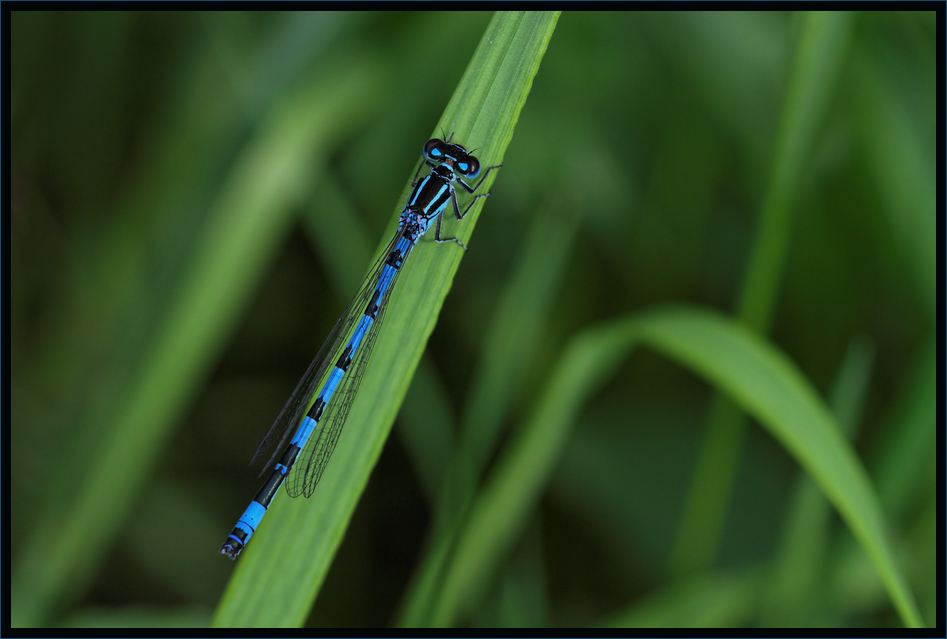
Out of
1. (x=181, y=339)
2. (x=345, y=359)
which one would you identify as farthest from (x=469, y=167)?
(x=181, y=339)

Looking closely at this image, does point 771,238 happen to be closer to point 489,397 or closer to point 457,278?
point 489,397

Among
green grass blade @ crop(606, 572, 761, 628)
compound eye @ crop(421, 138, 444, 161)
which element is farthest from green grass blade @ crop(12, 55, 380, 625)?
green grass blade @ crop(606, 572, 761, 628)

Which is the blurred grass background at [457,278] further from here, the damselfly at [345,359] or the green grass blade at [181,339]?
the damselfly at [345,359]

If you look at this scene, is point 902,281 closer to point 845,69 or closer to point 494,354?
point 845,69

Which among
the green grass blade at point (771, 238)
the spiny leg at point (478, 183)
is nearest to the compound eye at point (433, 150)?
the spiny leg at point (478, 183)

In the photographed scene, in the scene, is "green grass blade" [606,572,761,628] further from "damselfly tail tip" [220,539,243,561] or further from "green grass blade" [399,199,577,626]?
"damselfly tail tip" [220,539,243,561]

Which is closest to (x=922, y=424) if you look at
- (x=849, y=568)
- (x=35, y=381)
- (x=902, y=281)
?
(x=849, y=568)
